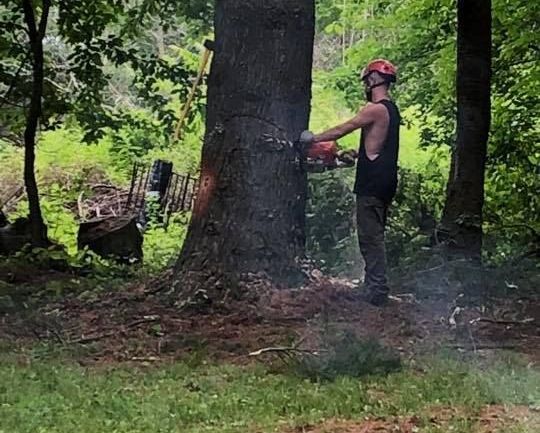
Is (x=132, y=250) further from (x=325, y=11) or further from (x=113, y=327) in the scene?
(x=325, y=11)

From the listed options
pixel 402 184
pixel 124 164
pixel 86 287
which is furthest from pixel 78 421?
pixel 124 164

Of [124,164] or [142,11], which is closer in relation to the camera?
[142,11]

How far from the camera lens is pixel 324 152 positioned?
7.03 m

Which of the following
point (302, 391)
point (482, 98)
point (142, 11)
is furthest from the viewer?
point (142, 11)

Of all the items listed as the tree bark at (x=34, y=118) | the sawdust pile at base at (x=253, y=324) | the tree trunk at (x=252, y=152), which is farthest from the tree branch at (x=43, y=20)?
the sawdust pile at base at (x=253, y=324)

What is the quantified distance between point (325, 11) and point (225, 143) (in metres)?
9.73

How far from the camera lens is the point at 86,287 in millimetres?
7625

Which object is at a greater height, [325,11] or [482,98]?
[325,11]

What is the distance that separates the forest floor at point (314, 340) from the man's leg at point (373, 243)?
0.13 meters

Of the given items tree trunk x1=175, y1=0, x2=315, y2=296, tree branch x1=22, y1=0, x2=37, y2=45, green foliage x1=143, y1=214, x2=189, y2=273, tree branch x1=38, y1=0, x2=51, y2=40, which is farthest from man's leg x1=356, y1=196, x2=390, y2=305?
green foliage x1=143, y1=214, x2=189, y2=273

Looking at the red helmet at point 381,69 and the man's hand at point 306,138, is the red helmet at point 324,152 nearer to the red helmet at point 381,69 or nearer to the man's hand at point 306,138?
the man's hand at point 306,138

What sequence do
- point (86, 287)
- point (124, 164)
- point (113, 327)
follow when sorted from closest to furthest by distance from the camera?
→ point (113, 327) → point (86, 287) → point (124, 164)

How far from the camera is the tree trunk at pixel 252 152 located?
6387mm

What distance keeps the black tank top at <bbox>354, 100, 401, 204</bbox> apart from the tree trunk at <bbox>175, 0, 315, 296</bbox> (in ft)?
1.54
